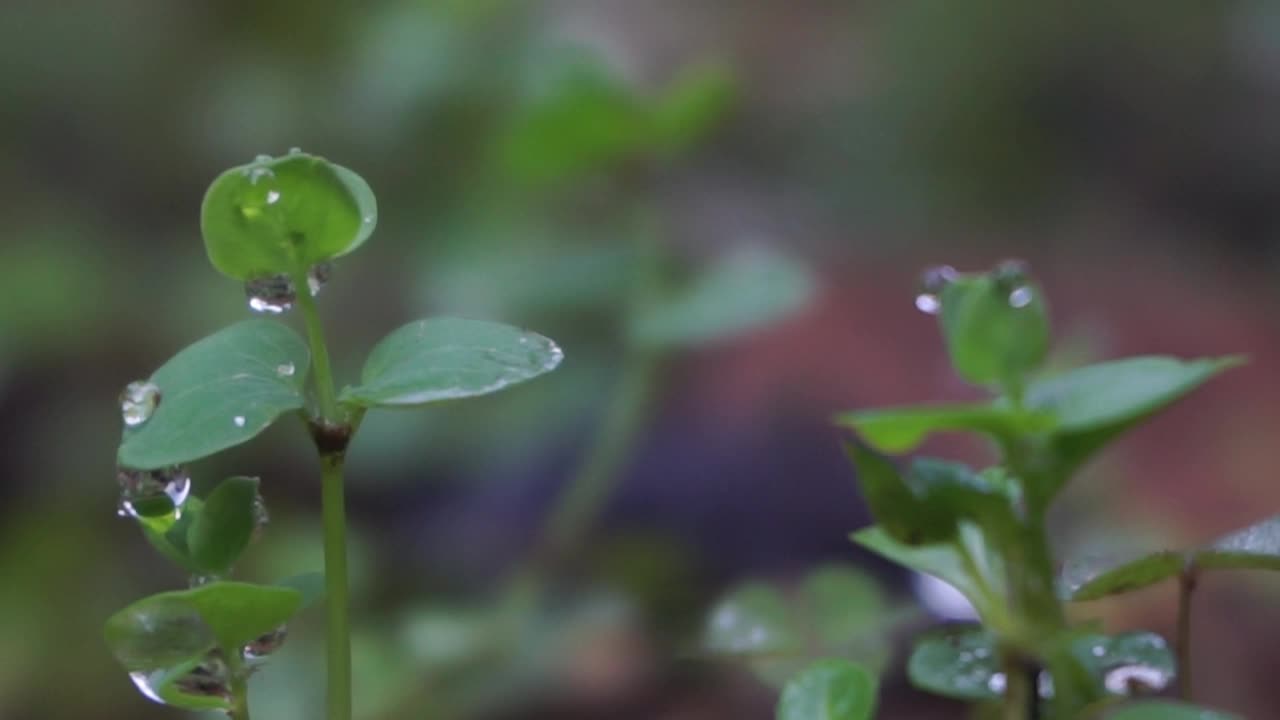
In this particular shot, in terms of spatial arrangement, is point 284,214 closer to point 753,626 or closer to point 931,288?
point 931,288

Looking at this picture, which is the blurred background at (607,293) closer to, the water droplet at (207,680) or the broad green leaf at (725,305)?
the broad green leaf at (725,305)

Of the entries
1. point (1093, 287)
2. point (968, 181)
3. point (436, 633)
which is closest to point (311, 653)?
point (436, 633)

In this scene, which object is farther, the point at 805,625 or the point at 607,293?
the point at 607,293

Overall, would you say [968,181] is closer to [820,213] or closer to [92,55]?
[820,213]

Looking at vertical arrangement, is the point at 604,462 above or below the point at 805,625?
above

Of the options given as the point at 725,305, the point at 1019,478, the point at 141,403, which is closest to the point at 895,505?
the point at 1019,478

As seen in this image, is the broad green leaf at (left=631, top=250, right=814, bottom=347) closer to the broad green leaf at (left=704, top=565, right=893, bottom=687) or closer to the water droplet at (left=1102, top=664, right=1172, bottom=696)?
the broad green leaf at (left=704, top=565, right=893, bottom=687)

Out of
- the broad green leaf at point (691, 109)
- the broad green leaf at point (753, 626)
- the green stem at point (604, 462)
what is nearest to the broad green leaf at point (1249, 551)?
the broad green leaf at point (753, 626)
